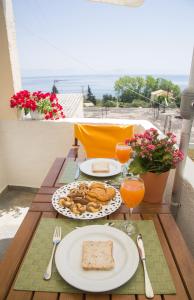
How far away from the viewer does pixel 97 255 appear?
2.18ft

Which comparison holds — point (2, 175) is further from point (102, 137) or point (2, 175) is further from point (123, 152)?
point (123, 152)

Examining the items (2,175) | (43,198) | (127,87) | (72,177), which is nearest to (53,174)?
(72,177)

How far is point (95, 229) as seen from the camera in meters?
0.77

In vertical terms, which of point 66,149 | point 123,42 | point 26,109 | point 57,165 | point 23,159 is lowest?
point 23,159

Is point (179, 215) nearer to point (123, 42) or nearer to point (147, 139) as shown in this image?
point (147, 139)

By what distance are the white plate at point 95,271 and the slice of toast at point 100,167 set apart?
47cm

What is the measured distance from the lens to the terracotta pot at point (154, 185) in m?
0.96

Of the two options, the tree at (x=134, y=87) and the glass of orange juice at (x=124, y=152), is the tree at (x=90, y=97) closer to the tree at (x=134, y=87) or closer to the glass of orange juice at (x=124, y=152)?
the tree at (x=134, y=87)

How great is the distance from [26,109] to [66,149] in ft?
2.03

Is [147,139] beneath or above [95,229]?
above

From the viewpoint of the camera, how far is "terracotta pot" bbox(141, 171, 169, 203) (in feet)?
3.15

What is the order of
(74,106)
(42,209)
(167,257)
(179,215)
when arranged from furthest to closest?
(74,106)
(179,215)
(42,209)
(167,257)

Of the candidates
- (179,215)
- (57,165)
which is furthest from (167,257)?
(57,165)

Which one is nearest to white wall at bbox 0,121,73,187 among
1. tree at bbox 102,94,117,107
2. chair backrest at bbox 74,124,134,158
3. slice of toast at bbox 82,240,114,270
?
chair backrest at bbox 74,124,134,158
